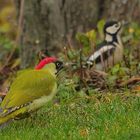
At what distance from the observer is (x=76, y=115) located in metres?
7.85

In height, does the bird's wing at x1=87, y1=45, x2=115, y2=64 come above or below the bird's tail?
above

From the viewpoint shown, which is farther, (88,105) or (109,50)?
(109,50)

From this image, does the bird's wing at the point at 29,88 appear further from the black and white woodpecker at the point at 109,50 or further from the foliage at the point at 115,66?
the black and white woodpecker at the point at 109,50

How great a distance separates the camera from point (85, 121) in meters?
7.50

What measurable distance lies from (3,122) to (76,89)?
8.31ft

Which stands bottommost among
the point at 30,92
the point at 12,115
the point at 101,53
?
the point at 12,115

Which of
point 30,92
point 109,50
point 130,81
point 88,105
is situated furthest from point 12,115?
point 109,50

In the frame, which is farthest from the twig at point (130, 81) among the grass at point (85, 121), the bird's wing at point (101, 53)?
the bird's wing at point (101, 53)

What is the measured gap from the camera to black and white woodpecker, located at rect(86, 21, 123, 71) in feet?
34.1

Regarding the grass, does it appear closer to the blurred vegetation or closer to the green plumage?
the blurred vegetation

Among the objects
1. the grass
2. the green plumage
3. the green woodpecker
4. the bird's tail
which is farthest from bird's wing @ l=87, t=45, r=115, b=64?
the bird's tail

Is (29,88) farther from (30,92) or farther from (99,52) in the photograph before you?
(99,52)

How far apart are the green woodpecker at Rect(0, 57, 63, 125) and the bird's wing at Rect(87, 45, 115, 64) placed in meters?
2.37

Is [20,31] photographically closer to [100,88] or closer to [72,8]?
[72,8]
